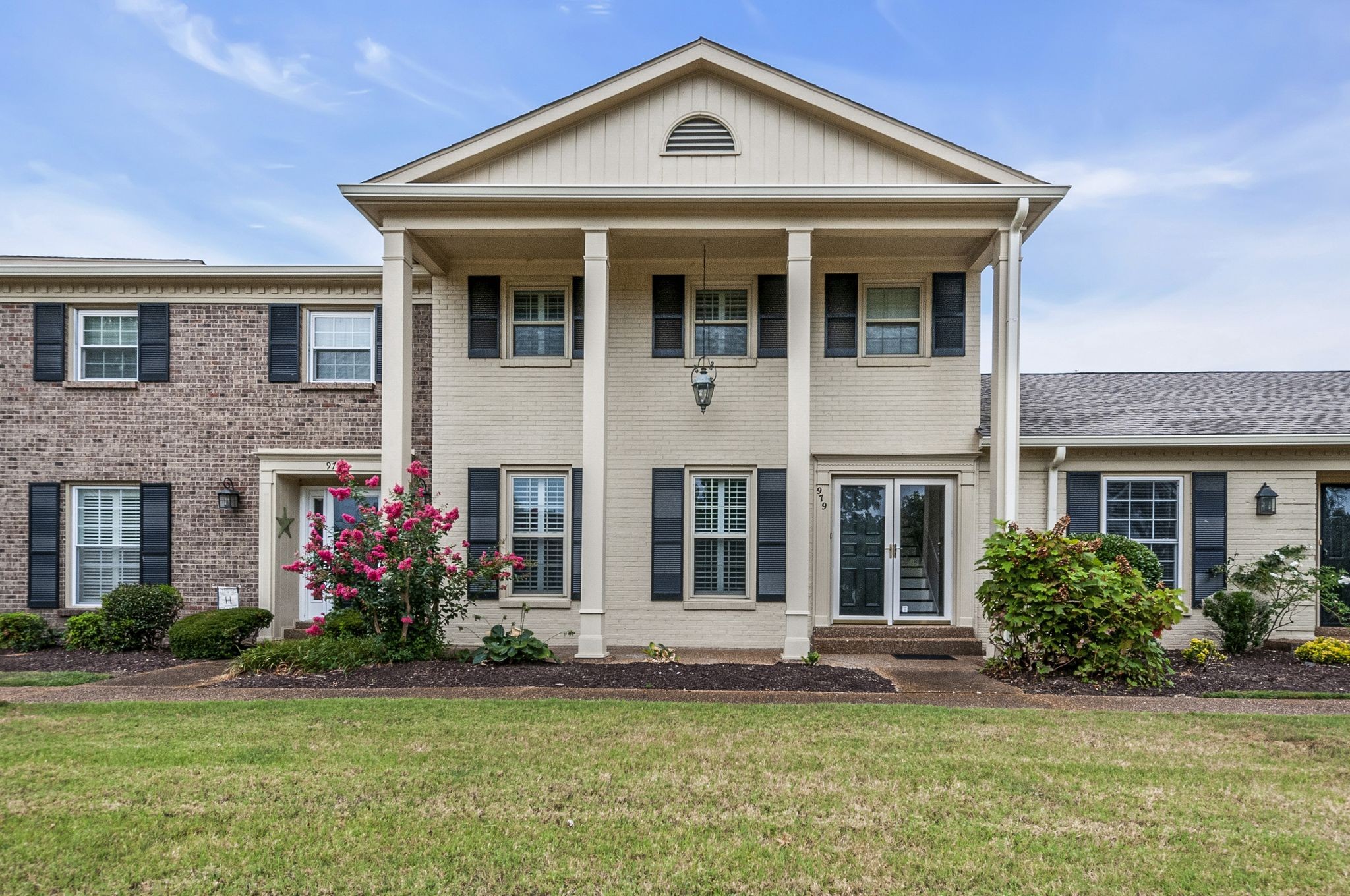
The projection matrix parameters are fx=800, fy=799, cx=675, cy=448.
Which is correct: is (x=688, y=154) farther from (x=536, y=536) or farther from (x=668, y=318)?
(x=536, y=536)

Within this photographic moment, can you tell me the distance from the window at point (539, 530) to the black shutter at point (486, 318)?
1681 mm

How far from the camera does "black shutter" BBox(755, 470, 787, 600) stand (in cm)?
1001

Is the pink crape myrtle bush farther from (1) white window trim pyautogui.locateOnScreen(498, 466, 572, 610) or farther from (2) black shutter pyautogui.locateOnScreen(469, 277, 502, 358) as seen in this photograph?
(2) black shutter pyautogui.locateOnScreen(469, 277, 502, 358)

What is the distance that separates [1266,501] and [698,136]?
8165 mm

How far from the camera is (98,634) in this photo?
381 inches

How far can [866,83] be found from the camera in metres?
18.5

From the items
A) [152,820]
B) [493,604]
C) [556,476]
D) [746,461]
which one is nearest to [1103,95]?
[746,461]

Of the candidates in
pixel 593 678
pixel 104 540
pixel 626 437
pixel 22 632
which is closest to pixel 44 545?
pixel 104 540

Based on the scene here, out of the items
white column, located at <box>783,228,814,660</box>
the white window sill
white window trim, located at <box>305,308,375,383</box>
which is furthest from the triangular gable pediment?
the white window sill

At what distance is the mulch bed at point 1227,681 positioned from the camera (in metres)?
7.40

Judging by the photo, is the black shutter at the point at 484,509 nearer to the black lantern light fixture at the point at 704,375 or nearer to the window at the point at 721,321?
the black lantern light fixture at the point at 704,375

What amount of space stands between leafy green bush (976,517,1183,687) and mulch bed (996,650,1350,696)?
0.52 feet

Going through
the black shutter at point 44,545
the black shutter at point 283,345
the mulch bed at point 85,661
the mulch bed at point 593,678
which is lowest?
the mulch bed at point 85,661

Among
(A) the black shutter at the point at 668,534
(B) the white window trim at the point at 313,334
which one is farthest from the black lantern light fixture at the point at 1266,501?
(B) the white window trim at the point at 313,334
